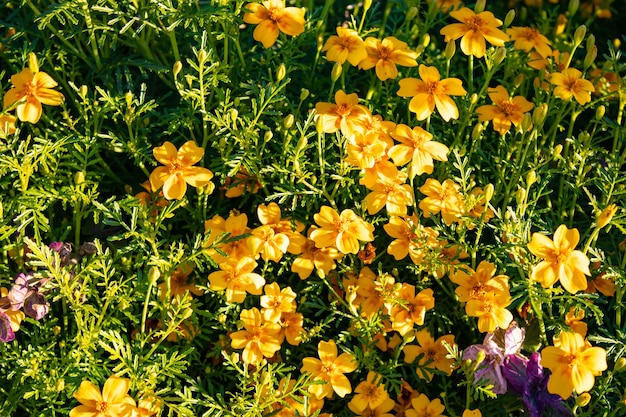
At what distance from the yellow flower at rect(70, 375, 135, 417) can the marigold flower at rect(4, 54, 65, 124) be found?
614mm

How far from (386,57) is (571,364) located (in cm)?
83

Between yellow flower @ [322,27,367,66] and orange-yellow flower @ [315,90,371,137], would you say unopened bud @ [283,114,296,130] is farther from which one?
yellow flower @ [322,27,367,66]

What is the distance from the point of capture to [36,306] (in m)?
1.71

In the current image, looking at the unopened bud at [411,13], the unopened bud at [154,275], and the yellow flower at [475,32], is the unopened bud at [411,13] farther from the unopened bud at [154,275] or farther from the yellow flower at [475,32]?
the unopened bud at [154,275]

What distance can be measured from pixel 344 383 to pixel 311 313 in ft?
0.89

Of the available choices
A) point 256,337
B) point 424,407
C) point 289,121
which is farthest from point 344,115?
point 424,407

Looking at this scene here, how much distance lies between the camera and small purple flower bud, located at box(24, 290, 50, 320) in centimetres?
171

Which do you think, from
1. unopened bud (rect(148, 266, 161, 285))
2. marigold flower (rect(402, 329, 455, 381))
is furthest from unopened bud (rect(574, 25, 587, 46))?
unopened bud (rect(148, 266, 161, 285))

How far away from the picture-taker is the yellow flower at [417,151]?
1.77 metres

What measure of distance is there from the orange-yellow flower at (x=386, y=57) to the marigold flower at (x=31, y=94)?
729 millimetres

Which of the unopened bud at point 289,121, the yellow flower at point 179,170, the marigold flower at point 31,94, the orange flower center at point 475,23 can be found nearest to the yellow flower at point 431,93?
the orange flower center at point 475,23

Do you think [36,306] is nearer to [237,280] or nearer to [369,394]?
[237,280]

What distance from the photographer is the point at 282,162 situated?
1.86 meters

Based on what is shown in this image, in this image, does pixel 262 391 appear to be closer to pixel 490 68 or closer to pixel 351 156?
pixel 351 156
